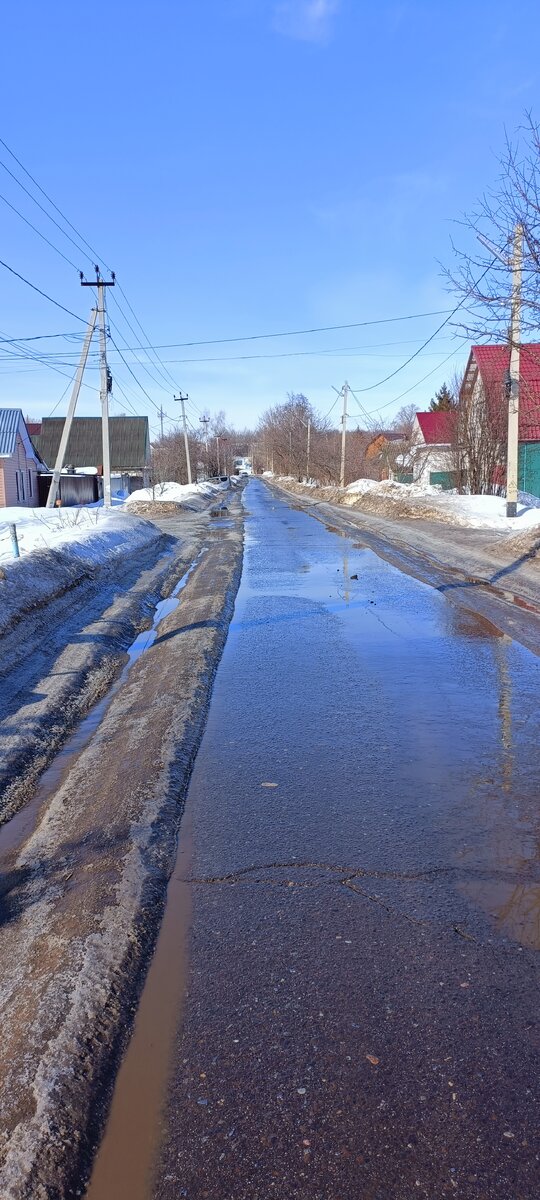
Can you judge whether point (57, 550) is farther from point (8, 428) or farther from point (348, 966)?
point (8, 428)

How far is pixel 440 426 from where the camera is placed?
3591 centimetres

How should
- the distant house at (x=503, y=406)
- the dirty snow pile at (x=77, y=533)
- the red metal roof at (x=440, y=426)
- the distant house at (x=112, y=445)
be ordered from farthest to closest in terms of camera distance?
the distant house at (x=112, y=445) < the red metal roof at (x=440, y=426) < the distant house at (x=503, y=406) < the dirty snow pile at (x=77, y=533)

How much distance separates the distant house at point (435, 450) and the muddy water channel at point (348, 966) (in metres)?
26.8

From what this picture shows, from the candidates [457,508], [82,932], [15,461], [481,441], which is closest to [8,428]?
[15,461]

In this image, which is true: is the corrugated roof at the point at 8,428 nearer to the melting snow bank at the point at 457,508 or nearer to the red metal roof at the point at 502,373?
the melting snow bank at the point at 457,508

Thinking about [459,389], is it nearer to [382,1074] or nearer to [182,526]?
[182,526]

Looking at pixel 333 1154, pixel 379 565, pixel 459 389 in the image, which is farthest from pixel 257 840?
pixel 459 389

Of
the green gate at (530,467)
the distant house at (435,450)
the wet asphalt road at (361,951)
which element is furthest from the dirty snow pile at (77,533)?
the green gate at (530,467)

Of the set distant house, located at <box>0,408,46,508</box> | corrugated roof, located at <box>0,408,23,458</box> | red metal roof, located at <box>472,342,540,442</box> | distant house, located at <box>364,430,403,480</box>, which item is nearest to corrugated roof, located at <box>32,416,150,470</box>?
distant house, located at <box>364,430,403,480</box>

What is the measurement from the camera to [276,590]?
44.4 feet

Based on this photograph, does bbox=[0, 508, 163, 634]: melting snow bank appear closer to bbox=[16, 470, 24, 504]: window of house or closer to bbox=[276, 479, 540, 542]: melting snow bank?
bbox=[276, 479, 540, 542]: melting snow bank

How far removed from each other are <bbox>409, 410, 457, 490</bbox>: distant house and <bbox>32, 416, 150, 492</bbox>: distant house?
998 inches

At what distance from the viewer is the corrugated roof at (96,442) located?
66812 millimetres

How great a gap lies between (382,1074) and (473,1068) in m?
0.31
